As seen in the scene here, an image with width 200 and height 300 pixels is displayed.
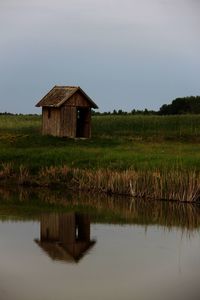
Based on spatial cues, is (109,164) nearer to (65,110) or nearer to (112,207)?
(112,207)

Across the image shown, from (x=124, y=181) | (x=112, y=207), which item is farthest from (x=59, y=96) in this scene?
(x=112, y=207)

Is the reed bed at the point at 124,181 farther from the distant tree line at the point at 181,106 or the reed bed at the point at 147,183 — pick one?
the distant tree line at the point at 181,106

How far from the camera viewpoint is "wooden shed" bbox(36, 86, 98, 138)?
4175cm

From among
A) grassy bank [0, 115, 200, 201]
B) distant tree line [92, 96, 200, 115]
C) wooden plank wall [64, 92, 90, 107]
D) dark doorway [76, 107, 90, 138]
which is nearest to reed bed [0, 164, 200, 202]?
grassy bank [0, 115, 200, 201]

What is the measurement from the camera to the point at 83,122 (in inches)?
1716

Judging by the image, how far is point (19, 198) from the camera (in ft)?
90.0

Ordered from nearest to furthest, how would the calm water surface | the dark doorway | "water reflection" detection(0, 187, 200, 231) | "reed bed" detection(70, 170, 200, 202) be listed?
the calm water surface
"water reflection" detection(0, 187, 200, 231)
"reed bed" detection(70, 170, 200, 202)
the dark doorway

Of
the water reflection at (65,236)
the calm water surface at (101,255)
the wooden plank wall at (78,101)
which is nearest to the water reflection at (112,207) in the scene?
the calm water surface at (101,255)

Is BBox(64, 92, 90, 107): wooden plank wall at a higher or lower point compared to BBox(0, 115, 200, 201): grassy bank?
higher

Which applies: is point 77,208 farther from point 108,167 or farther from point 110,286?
point 110,286

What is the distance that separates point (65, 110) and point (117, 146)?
5.77 m

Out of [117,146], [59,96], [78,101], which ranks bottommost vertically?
Answer: [117,146]

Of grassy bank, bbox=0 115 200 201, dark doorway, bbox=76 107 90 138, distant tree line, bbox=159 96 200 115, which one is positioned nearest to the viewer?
grassy bank, bbox=0 115 200 201

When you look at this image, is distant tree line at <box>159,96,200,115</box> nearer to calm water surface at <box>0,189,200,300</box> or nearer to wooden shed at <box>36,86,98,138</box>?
wooden shed at <box>36,86,98,138</box>
